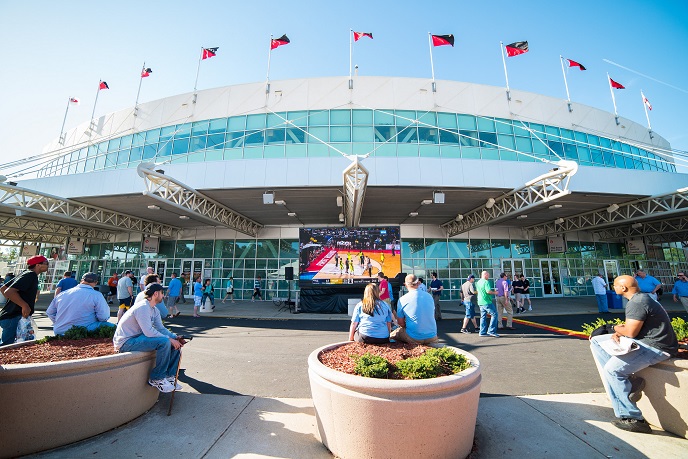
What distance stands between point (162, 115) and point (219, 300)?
13179mm

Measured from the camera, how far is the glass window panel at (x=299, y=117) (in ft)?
52.4

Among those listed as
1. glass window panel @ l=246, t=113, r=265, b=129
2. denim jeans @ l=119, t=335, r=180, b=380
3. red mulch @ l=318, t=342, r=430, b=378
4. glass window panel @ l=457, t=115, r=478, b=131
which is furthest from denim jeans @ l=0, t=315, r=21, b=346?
glass window panel @ l=457, t=115, r=478, b=131

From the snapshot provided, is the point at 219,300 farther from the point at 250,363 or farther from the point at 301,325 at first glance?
the point at 250,363

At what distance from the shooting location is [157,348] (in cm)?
352

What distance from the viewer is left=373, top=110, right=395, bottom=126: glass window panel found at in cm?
1567

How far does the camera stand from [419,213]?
1755 cm

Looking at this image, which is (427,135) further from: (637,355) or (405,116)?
(637,355)

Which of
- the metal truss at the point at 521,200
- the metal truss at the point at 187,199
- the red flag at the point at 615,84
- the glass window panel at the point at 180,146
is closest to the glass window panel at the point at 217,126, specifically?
the glass window panel at the point at 180,146

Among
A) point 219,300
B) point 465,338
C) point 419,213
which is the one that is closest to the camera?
point 465,338

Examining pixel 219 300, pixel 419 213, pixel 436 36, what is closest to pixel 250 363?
pixel 419 213

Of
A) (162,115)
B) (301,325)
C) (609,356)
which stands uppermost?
(162,115)

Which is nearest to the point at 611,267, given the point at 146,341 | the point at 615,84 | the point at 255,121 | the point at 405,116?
the point at 615,84

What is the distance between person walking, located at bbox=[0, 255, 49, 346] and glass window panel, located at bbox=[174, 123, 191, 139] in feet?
47.6

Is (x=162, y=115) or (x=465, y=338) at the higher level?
(x=162, y=115)
